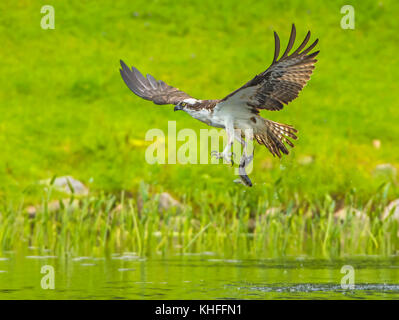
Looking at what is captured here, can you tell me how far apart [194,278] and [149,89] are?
12.5 feet

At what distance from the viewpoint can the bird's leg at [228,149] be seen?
37.6ft

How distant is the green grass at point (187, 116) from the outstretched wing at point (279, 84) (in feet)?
14.0

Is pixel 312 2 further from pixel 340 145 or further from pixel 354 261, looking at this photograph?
pixel 354 261

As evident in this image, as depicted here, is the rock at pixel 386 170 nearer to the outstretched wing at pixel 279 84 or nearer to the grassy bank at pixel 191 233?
the grassy bank at pixel 191 233

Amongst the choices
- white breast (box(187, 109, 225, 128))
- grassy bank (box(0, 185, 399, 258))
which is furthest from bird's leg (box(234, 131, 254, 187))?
grassy bank (box(0, 185, 399, 258))

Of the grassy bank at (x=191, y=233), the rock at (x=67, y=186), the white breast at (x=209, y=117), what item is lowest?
the grassy bank at (x=191, y=233)

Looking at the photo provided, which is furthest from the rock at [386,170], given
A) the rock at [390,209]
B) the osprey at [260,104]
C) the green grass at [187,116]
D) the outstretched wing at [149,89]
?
the osprey at [260,104]

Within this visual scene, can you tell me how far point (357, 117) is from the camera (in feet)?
86.0

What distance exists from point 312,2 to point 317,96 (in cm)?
730

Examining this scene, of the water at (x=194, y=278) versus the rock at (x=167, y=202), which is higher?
the rock at (x=167, y=202)

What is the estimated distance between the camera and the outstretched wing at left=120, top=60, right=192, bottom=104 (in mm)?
14492

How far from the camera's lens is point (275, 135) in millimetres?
12992

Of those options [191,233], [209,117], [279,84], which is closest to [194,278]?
[209,117]

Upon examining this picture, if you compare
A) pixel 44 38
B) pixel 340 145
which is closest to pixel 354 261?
pixel 340 145
